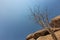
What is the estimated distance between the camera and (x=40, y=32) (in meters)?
41.2

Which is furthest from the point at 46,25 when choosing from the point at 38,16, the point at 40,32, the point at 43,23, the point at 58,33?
the point at 40,32

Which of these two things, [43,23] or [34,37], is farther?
[34,37]

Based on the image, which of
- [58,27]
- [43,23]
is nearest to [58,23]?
[58,27]

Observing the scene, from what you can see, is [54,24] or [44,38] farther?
[54,24]

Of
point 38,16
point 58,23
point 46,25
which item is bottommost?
point 46,25

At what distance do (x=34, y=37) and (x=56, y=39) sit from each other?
31.8 ft

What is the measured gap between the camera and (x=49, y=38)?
36.0 meters

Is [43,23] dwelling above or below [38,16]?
below

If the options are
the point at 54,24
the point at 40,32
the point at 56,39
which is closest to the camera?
the point at 56,39

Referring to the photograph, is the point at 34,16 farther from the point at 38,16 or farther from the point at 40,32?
the point at 40,32

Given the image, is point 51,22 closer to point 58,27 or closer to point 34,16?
point 58,27

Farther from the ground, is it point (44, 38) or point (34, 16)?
point (34, 16)

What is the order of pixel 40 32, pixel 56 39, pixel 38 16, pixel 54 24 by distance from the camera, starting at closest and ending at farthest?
pixel 56 39, pixel 38 16, pixel 40 32, pixel 54 24

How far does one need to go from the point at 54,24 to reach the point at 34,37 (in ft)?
20.8
